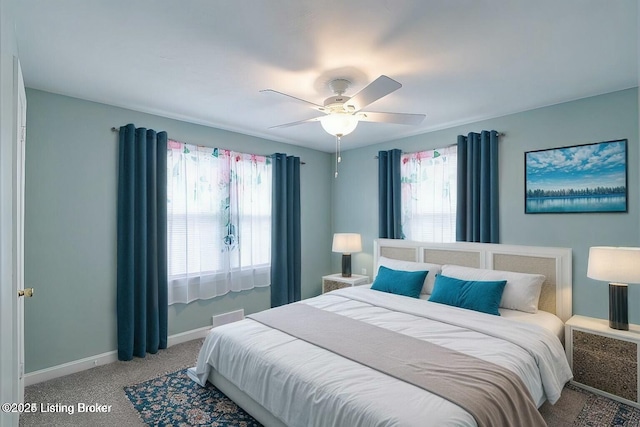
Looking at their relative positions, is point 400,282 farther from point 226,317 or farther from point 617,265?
point 226,317

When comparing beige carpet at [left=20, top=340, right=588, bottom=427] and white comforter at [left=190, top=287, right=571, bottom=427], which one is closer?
white comforter at [left=190, top=287, right=571, bottom=427]

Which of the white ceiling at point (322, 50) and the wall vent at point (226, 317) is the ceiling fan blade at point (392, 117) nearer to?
the white ceiling at point (322, 50)

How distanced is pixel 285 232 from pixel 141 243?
5.97 ft

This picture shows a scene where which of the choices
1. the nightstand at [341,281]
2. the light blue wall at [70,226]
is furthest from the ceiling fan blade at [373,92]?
the nightstand at [341,281]

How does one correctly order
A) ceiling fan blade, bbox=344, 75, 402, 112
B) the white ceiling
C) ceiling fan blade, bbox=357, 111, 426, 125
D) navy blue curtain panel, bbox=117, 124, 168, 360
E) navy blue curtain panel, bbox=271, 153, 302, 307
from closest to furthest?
the white ceiling < ceiling fan blade, bbox=344, 75, 402, 112 < ceiling fan blade, bbox=357, 111, 426, 125 < navy blue curtain panel, bbox=117, 124, 168, 360 < navy blue curtain panel, bbox=271, 153, 302, 307

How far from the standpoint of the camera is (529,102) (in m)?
3.11

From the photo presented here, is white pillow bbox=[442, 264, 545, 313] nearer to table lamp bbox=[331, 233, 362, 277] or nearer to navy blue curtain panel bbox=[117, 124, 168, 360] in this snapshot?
table lamp bbox=[331, 233, 362, 277]

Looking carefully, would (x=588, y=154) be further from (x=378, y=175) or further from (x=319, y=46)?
(x=319, y=46)

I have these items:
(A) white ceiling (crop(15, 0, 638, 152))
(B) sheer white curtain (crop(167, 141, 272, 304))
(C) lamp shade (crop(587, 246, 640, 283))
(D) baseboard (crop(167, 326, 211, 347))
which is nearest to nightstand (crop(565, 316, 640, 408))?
(C) lamp shade (crop(587, 246, 640, 283))

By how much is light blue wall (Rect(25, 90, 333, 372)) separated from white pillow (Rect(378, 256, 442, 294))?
9.97 ft

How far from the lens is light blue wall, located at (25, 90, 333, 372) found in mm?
2758

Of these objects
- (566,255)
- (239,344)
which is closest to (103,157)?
(239,344)

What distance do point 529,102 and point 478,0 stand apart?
6.20 feet

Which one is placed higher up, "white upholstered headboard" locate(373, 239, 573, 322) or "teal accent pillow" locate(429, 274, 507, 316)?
"white upholstered headboard" locate(373, 239, 573, 322)
